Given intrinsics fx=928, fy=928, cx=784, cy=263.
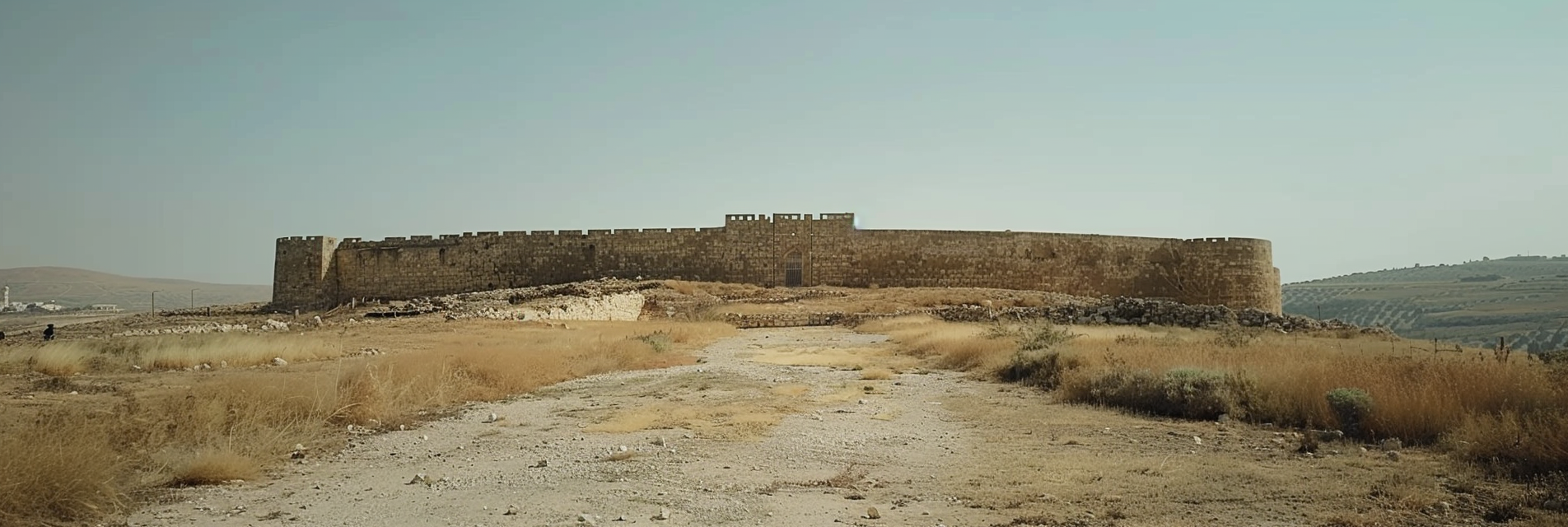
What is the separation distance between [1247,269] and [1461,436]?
1401 inches

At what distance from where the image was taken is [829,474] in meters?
6.59

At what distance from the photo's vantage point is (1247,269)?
39219 mm

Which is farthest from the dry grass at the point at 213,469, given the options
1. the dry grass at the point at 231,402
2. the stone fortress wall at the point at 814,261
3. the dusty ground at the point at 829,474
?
the stone fortress wall at the point at 814,261

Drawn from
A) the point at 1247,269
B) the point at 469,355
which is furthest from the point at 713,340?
the point at 1247,269

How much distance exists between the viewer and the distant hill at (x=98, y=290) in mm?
110875

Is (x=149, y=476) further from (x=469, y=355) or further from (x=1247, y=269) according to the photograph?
(x=1247, y=269)

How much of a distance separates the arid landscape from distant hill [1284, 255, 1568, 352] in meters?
5.61

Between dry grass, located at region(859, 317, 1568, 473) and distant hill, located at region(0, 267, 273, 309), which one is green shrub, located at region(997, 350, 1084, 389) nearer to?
dry grass, located at region(859, 317, 1568, 473)

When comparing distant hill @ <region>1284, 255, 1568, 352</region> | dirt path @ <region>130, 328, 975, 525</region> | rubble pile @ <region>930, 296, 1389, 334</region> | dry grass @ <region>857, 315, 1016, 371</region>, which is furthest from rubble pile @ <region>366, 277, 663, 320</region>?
distant hill @ <region>1284, 255, 1568, 352</region>

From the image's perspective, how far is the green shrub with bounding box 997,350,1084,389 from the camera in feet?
39.6

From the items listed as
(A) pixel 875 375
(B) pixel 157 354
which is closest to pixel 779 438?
(A) pixel 875 375

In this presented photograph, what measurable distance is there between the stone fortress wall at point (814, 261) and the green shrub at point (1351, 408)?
2963 centimetres

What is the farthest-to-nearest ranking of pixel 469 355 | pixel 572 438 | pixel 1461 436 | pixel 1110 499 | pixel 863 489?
pixel 469 355 → pixel 572 438 → pixel 1461 436 → pixel 863 489 → pixel 1110 499

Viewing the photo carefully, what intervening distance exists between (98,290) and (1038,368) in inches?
5793
